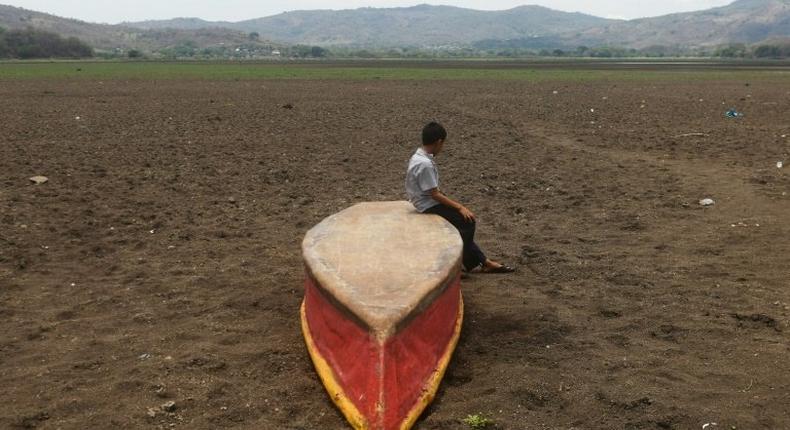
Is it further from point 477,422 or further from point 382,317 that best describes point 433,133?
point 477,422

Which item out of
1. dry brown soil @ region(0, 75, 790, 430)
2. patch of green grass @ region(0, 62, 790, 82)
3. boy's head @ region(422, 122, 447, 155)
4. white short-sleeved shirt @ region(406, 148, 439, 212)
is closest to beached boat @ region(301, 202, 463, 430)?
dry brown soil @ region(0, 75, 790, 430)

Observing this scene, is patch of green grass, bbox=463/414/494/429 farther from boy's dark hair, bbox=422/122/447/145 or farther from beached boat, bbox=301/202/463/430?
boy's dark hair, bbox=422/122/447/145

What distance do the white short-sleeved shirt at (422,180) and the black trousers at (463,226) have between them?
0.07m

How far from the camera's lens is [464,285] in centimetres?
586

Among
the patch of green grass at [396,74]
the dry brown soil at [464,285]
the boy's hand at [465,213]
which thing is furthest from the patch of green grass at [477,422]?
the patch of green grass at [396,74]

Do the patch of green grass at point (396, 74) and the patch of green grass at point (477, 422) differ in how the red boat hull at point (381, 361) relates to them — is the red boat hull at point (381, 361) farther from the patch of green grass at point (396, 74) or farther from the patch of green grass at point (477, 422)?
the patch of green grass at point (396, 74)

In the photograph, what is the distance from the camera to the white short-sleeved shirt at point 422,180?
5684mm

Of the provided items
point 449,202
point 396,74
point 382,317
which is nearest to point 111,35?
point 396,74

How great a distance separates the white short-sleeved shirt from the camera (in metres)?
5.68

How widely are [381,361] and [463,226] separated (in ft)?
8.83

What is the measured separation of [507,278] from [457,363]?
1.76 m

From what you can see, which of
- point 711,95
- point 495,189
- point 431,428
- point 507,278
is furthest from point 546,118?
point 431,428

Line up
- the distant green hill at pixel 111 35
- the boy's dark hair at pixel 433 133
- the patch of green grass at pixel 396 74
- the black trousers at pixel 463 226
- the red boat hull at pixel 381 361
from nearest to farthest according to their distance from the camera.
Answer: the red boat hull at pixel 381 361
the boy's dark hair at pixel 433 133
the black trousers at pixel 463 226
the patch of green grass at pixel 396 74
the distant green hill at pixel 111 35

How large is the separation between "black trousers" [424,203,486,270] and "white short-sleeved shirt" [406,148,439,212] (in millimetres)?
71
